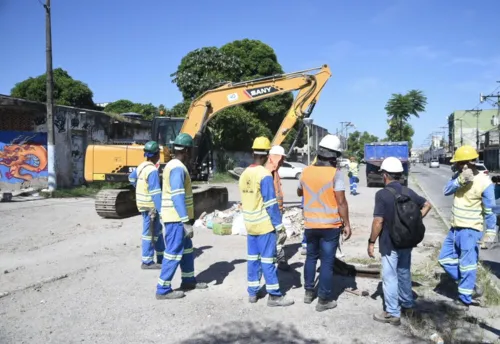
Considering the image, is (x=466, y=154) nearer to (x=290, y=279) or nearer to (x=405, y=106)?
(x=290, y=279)

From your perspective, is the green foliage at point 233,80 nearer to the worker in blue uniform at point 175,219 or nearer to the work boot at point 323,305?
the worker in blue uniform at point 175,219

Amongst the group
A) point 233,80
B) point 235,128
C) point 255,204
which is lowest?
point 255,204

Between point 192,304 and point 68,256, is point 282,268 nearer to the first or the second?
point 192,304

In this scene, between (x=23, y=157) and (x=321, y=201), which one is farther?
(x=23, y=157)

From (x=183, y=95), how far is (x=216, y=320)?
2761cm

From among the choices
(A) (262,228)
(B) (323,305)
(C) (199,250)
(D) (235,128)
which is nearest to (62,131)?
(D) (235,128)

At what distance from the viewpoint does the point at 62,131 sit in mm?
18750

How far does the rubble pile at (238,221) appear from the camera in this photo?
9086 millimetres

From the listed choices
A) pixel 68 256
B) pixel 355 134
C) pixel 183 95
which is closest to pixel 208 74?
pixel 183 95

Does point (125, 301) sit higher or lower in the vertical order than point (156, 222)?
lower

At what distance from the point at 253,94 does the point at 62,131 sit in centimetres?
1097

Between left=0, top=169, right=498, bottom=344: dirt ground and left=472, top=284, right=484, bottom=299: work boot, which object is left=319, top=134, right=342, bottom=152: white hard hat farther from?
left=472, top=284, right=484, bottom=299: work boot

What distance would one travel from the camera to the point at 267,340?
4.02m

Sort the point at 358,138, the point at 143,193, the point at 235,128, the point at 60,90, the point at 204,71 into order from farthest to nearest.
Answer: the point at 358,138
the point at 60,90
the point at 204,71
the point at 235,128
the point at 143,193
